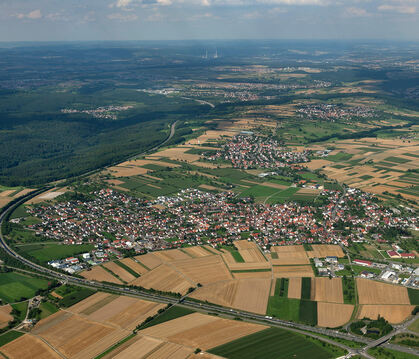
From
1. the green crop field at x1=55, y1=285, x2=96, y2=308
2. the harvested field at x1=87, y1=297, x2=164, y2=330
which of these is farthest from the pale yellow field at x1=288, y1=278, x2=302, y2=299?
the green crop field at x1=55, y1=285, x2=96, y2=308

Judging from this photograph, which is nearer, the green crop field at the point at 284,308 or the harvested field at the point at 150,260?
the green crop field at the point at 284,308

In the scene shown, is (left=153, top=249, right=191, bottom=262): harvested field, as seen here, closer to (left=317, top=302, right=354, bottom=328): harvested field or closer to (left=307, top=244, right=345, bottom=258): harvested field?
(left=307, top=244, right=345, bottom=258): harvested field

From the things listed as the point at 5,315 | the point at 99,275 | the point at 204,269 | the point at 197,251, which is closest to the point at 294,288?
the point at 204,269

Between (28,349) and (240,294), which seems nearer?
(28,349)

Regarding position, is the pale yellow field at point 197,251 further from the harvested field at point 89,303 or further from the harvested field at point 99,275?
the harvested field at point 89,303

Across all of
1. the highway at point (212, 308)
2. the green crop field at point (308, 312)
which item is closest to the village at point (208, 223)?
the highway at point (212, 308)

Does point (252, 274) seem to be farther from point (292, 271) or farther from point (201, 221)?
point (201, 221)
